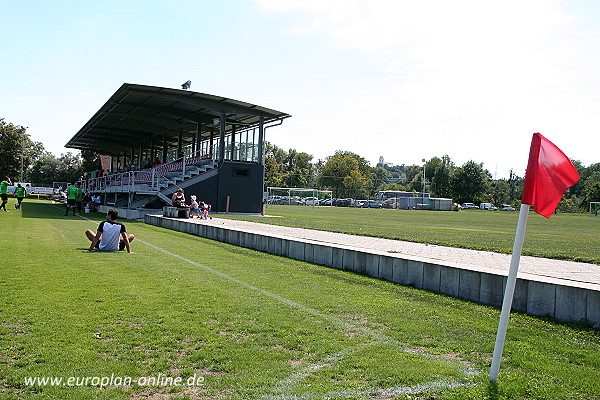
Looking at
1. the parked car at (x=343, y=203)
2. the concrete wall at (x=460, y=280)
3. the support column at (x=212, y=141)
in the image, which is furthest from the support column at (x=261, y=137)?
the parked car at (x=343, y=203)

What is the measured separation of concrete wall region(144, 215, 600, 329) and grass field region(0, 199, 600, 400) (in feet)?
0.97

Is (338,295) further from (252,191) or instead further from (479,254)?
(252,191)

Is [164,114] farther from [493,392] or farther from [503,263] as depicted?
[493,392]

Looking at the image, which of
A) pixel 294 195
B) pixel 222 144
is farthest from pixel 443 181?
pixel 222 144

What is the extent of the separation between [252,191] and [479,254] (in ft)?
86.4

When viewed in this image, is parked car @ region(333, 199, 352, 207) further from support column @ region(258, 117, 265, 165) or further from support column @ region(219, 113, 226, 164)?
support column @ region(219, 113, 226, 164)

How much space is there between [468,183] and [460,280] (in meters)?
104

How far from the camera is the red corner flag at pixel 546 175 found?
14.4 feet

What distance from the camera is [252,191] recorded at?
36969 millimetres

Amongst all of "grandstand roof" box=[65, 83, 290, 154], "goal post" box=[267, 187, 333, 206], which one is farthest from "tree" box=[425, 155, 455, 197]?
"grandstand roof" box=[65, 83, 290, 154]

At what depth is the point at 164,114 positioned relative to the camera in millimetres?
39594

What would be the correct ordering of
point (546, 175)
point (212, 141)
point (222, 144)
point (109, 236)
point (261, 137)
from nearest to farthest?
point (546, 175) < point (109, 236) < point (222, 144) < point (261, 137) < point (212, 141)

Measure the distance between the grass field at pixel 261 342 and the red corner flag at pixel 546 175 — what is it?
1.57 m

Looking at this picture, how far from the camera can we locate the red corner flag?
173 inches
